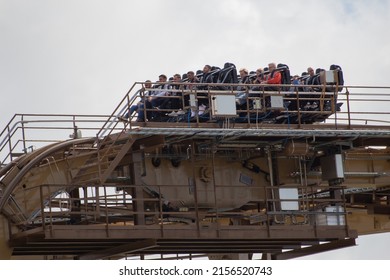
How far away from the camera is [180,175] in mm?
44781

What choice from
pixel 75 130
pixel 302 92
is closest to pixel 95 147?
pixel 75 130

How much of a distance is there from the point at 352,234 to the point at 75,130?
8.60m

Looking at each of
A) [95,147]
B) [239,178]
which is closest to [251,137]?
[239,178]

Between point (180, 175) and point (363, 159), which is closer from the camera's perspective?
point (180, 175)

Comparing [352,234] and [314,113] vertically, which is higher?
[314,113]

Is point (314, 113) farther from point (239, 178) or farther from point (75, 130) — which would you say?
point (75, 130)

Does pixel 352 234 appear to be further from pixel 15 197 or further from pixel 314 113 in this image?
pixel 15 197

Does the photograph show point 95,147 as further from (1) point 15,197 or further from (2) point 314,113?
(2) point 314,113

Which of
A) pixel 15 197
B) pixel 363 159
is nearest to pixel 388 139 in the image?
pixel 363 159

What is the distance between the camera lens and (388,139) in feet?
155

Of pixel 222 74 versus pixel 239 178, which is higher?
pixel 222 74

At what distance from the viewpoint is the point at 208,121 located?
43219 millimetres

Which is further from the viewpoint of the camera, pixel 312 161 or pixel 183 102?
pixel 312 161

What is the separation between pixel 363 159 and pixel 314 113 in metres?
3.50
